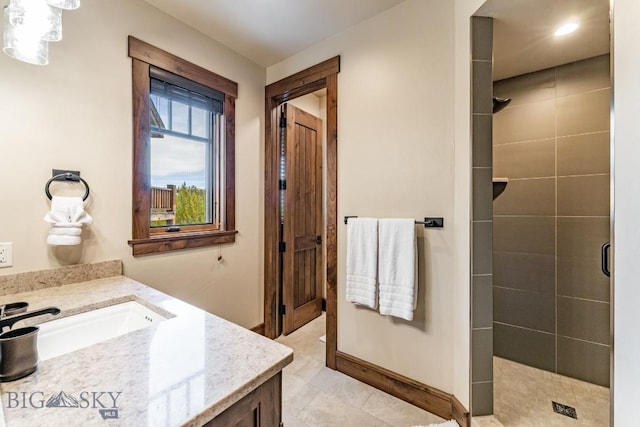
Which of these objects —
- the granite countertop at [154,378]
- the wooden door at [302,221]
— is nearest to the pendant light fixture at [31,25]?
the granite countertop at [154,378]

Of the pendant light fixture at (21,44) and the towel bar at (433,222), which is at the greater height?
the pendant light fixture at (21,44)

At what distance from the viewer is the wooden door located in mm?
2643

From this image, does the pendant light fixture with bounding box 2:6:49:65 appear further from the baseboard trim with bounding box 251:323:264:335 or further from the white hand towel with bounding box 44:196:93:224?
the baseboard trim with bounding box 251:323:264:335

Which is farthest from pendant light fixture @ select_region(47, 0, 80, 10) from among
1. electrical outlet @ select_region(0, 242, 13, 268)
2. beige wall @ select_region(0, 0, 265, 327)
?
electrical outlet @ select_region(0, 242, 13, 268)

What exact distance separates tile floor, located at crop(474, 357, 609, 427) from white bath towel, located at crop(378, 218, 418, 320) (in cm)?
65

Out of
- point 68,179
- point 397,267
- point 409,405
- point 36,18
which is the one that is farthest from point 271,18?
point 409,405

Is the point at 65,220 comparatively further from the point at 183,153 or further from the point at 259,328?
the point at 259,328

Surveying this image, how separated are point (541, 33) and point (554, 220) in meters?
1.25

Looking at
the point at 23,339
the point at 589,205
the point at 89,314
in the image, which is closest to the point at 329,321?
the point at 89,314

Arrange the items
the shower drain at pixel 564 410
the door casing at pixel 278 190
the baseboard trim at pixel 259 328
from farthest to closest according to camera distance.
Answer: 1. the baseboard trim at pixel 259 328
2. the door casing at pixel 278 190
3. the shower drain at pixel 564 410

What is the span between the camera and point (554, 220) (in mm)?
1986

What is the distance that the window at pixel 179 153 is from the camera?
1.73 metres

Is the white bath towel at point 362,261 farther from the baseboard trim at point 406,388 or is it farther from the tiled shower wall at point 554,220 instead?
the tiled shower wall at point 554,220

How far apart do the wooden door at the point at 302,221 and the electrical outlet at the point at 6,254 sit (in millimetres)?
1734
